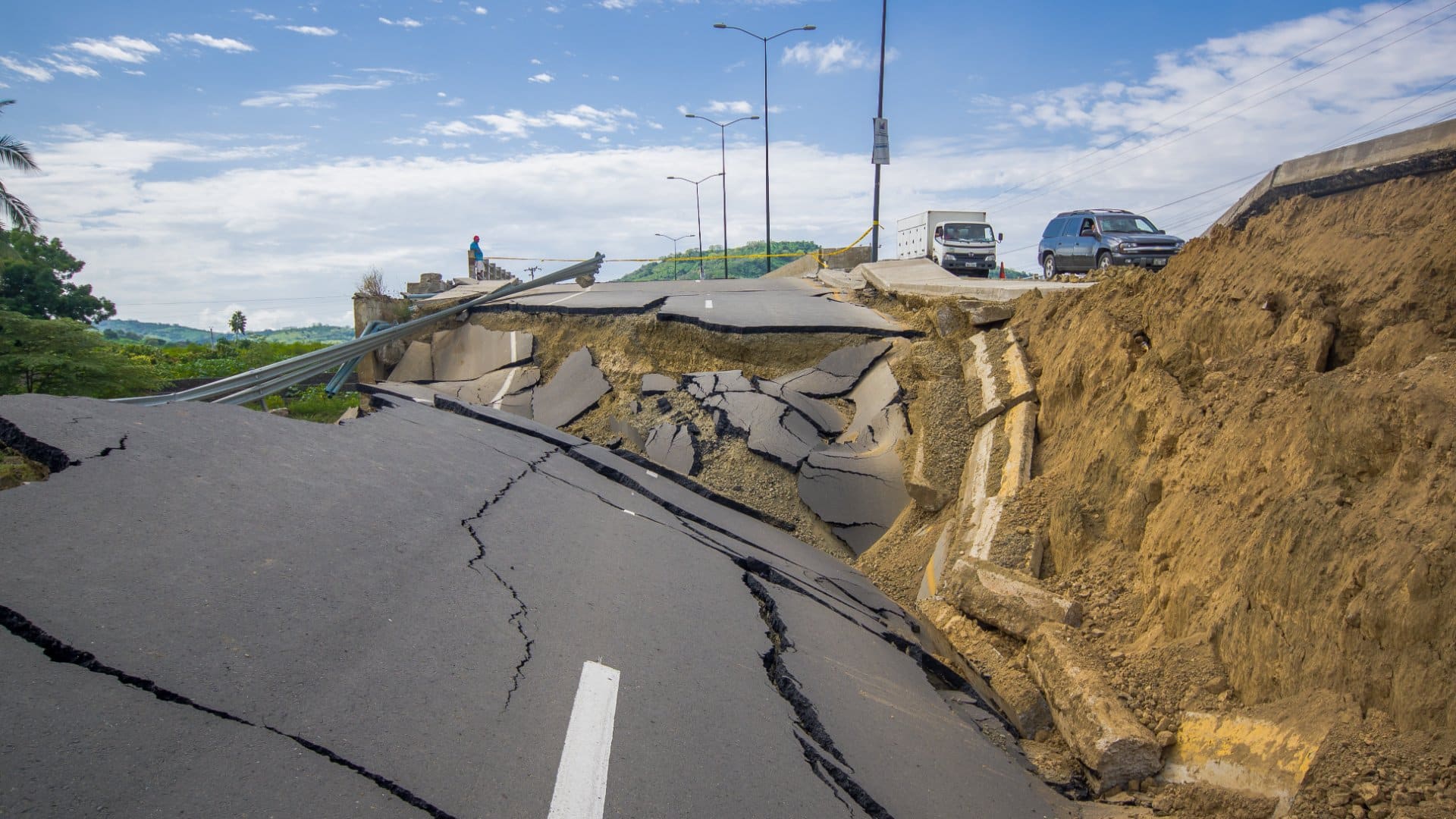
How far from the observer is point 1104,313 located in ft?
26.0

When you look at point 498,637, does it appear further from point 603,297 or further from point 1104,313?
point 603,297

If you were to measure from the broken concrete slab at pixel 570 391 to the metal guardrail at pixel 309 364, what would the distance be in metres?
2.35

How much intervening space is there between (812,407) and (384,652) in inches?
315

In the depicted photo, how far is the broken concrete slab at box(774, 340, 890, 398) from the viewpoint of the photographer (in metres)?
11.4

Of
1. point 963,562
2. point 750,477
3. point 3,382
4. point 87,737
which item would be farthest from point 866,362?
point 3,382

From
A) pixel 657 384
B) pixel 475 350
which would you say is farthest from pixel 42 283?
pixel 657 384

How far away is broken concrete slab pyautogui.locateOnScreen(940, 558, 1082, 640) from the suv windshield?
16.3 metres

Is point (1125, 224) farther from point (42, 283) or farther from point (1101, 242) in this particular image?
point (42, 283)

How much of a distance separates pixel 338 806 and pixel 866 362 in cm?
968

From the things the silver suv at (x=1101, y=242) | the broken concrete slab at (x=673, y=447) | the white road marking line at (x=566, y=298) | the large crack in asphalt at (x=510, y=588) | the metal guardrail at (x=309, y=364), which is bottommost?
the broken concrete slab at (x=673, y=447)

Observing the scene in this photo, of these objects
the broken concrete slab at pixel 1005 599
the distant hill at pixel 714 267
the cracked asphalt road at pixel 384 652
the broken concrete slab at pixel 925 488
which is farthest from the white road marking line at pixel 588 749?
the distant hill at pixel 714 267

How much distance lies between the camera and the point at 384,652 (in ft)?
11.2

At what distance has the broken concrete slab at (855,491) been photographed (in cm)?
920

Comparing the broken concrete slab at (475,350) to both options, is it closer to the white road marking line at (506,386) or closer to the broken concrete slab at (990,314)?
the white road marking line at (506,386)
